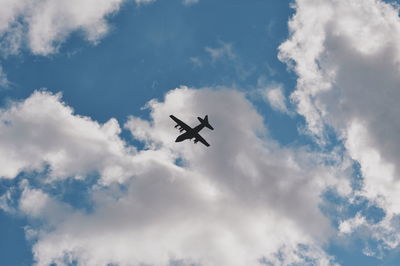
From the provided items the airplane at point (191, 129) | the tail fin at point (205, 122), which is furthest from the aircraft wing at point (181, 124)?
the tail fin at point (205, 122)

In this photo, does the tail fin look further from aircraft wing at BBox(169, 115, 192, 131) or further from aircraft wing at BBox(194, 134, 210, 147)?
aircraft wing at BBox(194, 134, 210, 147)

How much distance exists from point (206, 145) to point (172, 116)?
1113 cm

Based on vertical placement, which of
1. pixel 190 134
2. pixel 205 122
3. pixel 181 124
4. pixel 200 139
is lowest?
pixel 181 124

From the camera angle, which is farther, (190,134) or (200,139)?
(200,139)

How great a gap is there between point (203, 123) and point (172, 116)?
668cm

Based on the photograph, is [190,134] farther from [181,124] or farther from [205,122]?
[205,122]

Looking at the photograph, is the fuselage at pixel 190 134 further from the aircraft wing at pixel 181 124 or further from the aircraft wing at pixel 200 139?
the aircraft wing at pixel 181 124

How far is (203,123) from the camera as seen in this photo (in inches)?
A: 4181

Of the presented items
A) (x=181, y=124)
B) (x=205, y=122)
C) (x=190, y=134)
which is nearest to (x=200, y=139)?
(x=190, y=134)

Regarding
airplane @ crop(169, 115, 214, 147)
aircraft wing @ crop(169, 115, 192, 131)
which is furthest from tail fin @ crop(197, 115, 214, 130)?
aircraft wing @ crop(169, 115, 192, 131)

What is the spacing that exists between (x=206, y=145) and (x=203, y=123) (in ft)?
25.1

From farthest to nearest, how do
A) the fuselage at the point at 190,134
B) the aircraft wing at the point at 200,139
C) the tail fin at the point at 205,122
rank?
the aircraft wing at the point at 200,139 → the fuselage at the point at 190,134 → the tail fin at the point at 205,122

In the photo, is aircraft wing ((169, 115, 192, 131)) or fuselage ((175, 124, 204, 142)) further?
fuselage ((175, 124, 204, 142))

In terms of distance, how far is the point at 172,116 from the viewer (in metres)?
106
